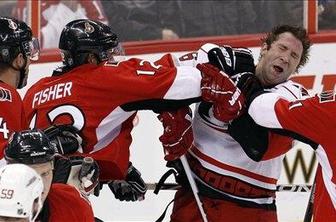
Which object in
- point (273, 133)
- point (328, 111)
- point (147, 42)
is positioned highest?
point (328, 111)

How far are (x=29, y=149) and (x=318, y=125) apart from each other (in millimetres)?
689

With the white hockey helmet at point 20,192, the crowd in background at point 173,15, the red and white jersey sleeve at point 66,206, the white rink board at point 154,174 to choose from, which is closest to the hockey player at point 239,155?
the red and white jersey sleeve at point 66,206

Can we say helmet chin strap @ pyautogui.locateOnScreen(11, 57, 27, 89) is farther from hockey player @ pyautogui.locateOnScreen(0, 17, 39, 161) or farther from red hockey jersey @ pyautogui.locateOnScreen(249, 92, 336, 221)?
red hockey jersey @ pyautogui.locateOnScreen(249, 92, 336, 221)

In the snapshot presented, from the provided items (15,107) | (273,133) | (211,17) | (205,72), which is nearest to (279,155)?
(273,133)

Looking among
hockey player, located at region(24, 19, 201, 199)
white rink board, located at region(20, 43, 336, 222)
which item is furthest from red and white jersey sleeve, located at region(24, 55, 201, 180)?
white rink board, located at region(20, 43, 336, 222)

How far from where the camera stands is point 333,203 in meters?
2.24

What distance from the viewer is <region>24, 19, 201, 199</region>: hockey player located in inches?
96.3

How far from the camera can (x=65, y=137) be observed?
2.43m

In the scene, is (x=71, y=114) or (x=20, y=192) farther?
(x=71, y=114)

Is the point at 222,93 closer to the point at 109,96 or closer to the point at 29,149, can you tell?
the point at 109,96

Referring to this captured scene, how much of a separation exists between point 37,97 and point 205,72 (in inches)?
19.1

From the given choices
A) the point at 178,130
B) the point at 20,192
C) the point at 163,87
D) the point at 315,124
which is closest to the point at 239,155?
the point at 178,130

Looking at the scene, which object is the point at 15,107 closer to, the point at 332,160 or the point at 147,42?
the point at 332,160

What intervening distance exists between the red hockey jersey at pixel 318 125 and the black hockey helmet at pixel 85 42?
1.62ft
